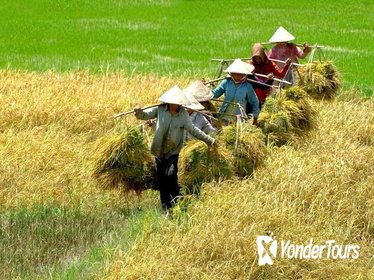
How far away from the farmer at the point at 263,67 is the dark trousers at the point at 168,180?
6.66ft

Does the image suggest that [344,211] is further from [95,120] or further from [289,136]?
[95,120]

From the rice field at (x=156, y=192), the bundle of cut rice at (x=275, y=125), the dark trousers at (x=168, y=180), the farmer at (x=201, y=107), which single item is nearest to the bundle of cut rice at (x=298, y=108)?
the rice field at (x=156, y=192)

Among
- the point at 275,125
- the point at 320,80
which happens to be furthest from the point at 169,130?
the point at 320,80

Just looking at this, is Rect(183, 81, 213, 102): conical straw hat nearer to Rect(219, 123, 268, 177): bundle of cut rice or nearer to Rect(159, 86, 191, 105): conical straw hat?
Rect(219, 123, 268, 177): bundle of cut rice

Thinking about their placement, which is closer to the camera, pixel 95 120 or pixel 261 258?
pixel 261 258

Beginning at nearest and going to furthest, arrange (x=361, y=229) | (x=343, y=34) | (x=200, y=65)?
(x=361, y=229) < (x=200, y=65) < (x=343, y=34)

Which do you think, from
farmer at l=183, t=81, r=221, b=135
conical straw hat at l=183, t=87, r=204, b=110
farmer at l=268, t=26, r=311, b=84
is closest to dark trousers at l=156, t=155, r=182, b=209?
farmer at l=183, t=81, r=221, b=135

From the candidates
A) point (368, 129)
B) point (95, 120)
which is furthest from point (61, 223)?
point (368, 129)

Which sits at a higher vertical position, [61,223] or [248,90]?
[248,90]

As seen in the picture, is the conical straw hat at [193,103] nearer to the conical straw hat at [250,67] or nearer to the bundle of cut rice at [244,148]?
the bundle of cut rice at [244,148]

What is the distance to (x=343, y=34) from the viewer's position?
621 inches

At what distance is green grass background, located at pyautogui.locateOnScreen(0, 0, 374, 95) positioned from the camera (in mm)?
13117

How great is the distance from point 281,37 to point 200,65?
11.9ft

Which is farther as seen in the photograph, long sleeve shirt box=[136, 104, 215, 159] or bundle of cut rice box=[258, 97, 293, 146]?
bundle of cut rice box=[258, 97, 293, 146]
